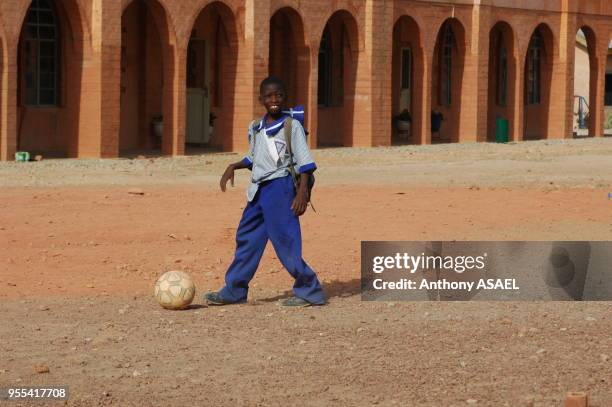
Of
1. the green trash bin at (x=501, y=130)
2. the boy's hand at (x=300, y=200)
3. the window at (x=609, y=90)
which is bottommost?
the boy's hand at (x=300, y=200)

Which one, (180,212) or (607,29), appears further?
(607,29)

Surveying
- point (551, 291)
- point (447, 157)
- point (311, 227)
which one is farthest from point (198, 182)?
point (551, 291)

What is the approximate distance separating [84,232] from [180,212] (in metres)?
2.19

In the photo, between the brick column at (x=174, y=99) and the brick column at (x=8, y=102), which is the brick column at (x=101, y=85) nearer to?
the brick column at (x=8, y=102)

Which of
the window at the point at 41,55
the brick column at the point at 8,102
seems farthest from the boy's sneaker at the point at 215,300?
the window at the point at 41,55

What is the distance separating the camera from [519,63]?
37312 mm

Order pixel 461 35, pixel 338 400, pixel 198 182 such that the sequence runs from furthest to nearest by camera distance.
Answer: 1. pixel 461 35
2. pixel 198 182
3. pixel 338 400

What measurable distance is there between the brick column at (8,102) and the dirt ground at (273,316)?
4.41 m

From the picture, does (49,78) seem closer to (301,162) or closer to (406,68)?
(406,68)

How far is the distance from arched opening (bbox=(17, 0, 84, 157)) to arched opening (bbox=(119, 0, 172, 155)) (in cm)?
192

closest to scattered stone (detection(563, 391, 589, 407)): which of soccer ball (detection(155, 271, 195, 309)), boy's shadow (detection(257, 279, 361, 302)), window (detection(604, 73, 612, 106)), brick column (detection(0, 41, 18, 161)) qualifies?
soccer ball (detection(155, 271, 195, 309))

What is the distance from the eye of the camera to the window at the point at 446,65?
3741cm

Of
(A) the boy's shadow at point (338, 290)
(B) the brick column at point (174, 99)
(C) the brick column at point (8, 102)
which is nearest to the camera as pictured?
(A) the boy's shadow at point (338, 290)

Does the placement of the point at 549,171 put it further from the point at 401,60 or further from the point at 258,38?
the point at 401,60
